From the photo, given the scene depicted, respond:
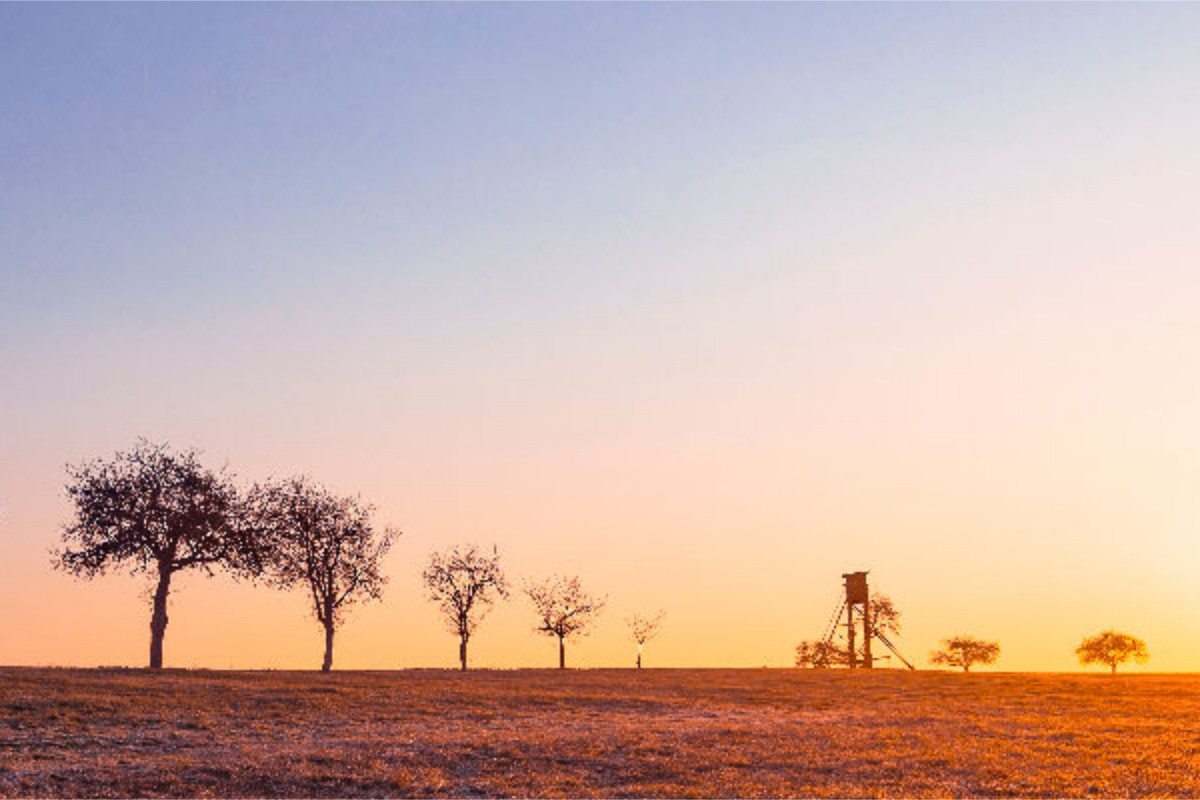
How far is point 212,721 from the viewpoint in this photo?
147 feet

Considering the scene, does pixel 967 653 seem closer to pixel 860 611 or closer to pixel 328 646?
pixel 860 611

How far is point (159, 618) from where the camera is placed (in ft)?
258

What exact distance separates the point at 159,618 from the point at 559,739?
1833 inches

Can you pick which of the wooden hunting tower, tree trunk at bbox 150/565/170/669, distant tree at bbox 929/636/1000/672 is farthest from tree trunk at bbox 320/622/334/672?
distant tree at bbox 929/636/1000/672

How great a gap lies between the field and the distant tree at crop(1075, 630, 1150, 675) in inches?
3294

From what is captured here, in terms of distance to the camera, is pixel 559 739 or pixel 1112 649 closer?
pixel 559 739

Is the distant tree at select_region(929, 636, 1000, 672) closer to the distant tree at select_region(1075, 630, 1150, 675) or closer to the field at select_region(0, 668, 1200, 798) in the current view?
the distant tree at select_region(1075, 630, 1150, 675)

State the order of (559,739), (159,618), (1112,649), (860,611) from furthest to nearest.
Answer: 1. (1112,649)
2. (860,611)
3. (159,618)
4. (559,739)

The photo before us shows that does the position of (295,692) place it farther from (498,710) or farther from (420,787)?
(420,787)

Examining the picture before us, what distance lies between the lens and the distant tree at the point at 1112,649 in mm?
146250

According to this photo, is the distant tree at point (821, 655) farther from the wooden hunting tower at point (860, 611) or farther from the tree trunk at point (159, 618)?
the tree trunk at point (159, 618)

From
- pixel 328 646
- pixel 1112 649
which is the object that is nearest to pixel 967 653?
pixel 1112 649

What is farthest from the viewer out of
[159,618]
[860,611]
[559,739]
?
[860,611]

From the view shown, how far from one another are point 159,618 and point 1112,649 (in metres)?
115
